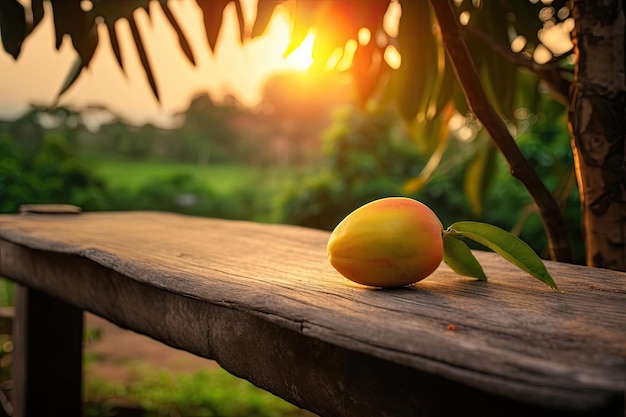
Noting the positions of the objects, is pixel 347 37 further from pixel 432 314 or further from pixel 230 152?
pixel 230 152

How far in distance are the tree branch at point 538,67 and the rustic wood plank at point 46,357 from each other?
3.87 ft

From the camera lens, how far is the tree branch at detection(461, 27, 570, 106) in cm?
112

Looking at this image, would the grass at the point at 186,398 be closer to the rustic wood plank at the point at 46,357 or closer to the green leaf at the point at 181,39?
the rustic wood plank at the point at 46,357

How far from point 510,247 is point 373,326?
256 millimetres

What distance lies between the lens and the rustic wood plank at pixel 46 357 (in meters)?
1.54

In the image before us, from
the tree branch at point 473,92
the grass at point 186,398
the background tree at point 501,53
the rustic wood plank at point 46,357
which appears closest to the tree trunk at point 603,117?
the background tree at point 501,53

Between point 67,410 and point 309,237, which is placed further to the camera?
point 67,410

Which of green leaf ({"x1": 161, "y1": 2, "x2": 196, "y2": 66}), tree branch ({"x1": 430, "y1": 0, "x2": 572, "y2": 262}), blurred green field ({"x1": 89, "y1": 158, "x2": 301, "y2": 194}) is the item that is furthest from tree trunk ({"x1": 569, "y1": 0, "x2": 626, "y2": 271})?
blurred green field ({"x1": 89, "y1": 158, "x2": 301, "y2": 194})

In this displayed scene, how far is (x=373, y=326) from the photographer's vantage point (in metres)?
0.45

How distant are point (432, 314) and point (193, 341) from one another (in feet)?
1.05

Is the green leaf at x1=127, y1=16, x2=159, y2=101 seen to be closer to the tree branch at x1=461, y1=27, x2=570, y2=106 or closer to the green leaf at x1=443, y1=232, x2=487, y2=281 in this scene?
the tree branch at x1=461, y1=27, x2=570, y2=106

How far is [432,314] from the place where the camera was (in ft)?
1.68

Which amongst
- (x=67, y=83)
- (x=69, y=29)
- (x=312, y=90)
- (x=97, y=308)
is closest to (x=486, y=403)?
(x=97, y=308)

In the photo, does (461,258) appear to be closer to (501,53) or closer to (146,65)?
(501,53)
